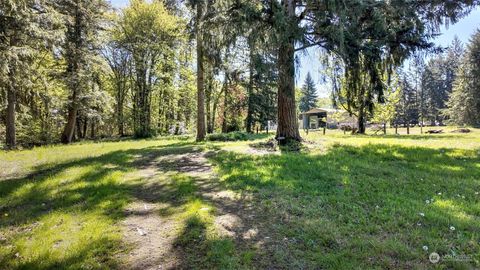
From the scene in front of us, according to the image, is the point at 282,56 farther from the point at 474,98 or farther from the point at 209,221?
the point at 474,98

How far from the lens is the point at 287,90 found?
9.52 metres

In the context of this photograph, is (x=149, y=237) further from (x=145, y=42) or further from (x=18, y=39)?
(x=145, y=42)

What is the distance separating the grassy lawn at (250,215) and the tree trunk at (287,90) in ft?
7.95

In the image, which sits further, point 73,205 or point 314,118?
point 314,118

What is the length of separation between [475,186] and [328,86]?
600cm

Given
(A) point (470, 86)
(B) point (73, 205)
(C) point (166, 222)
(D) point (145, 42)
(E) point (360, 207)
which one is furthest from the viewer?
(A) point (470, 86)

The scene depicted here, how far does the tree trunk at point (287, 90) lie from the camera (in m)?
9.00

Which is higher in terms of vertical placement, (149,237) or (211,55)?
(211,55)

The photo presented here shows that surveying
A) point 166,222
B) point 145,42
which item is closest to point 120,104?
point 145,42

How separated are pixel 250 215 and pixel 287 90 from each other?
230 inches

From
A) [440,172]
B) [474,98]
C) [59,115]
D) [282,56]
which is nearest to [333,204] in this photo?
[440,172]

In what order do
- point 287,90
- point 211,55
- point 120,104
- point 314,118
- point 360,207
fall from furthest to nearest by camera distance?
point 314,118 < point 120,104 < point 211,55 < point 287,90 < point 360,207

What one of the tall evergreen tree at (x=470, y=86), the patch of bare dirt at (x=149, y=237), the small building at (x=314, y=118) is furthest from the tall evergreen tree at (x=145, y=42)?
the small building at (x=314, y=118)

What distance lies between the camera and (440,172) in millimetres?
6480
